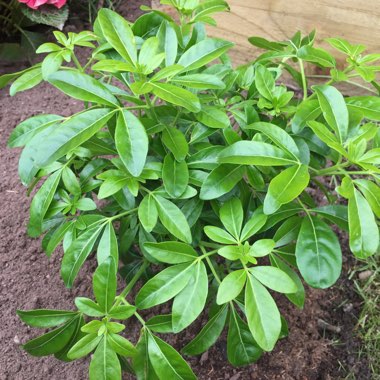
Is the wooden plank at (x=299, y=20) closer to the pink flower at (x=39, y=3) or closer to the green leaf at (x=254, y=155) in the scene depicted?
the pink flower at (x=39, y=3)

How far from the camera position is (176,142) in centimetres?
107

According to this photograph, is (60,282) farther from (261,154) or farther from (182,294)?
(261,154)

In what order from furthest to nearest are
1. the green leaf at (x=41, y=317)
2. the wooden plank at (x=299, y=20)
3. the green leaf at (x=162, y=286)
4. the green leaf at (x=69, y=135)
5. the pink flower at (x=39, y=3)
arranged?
the pink flower at (x=39, y=3)
the wooden plank at (x=299, y=20)
the green leaf at (x=41, y=317)
the green leaf at (x=162, y=286)
the green leaf at (x=69, y=135)

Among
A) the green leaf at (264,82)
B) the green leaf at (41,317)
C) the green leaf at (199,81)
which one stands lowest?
the green leaf at (41,317)

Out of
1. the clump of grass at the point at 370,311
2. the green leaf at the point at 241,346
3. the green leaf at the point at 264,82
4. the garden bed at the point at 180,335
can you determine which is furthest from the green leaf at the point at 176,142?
the clump of grass at the point at 370,311

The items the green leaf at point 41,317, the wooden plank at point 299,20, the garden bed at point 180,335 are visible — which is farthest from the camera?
the wooden plank at point 299,20

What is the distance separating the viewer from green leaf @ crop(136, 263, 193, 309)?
3.34 ft

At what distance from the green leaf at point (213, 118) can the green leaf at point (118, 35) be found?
0.19 m

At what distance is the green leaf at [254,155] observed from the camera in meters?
0.97

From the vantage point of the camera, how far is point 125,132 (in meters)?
0.97

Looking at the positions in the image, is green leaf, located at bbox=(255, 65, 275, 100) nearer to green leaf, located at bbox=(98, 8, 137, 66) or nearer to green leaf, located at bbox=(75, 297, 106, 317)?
green leaf, located at bbox=(98, 8, 137, 66)

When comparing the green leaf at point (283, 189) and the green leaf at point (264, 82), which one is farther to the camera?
the green leaf at point (264, 82)

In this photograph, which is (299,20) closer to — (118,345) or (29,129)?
(29,129)

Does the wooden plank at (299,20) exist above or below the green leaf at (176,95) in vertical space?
below
